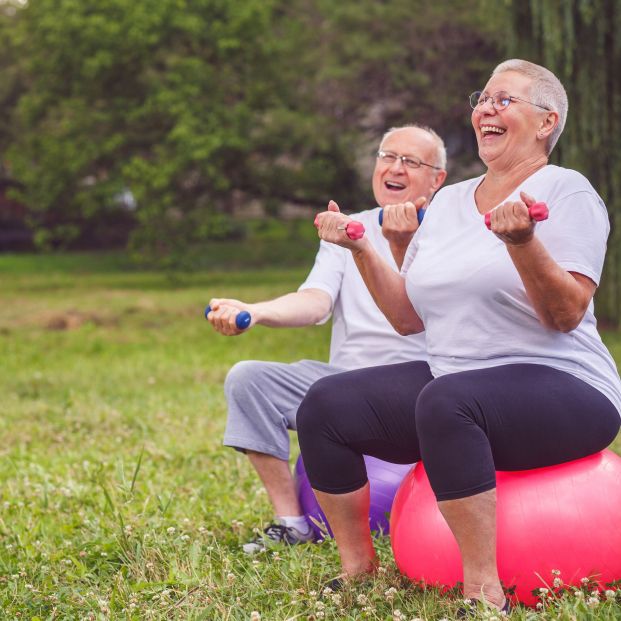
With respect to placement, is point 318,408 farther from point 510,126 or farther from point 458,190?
point 510,126

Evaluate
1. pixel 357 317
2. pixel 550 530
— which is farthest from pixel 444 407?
pixel 357 317

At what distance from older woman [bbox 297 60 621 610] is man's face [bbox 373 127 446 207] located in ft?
2.37

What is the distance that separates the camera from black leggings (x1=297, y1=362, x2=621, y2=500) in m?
2.79

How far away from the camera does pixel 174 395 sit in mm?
7754

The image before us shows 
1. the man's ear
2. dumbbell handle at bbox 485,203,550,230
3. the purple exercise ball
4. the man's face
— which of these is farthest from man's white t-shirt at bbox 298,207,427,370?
dumbbell handle at bbox 485,203,550,230

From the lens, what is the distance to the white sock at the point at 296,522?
3.92 m

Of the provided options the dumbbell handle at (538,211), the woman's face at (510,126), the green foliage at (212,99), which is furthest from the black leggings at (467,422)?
the green foliage at (212,99)

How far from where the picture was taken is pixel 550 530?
2932 mm

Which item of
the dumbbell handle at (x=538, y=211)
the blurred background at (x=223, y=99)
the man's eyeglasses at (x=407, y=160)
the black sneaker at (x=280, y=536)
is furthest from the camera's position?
the blurred background at (x=223, y=99)

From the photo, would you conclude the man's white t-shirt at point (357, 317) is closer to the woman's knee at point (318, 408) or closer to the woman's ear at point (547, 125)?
the woman's knee at point (318, 408)

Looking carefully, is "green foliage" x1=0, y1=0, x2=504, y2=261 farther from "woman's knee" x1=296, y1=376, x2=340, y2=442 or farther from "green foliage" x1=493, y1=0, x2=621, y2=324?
"woman's knee" x1=296, y1=376, x2=340, y2=442

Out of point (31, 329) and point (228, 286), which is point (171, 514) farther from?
point (228, 286)

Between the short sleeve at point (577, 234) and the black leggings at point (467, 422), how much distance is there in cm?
32

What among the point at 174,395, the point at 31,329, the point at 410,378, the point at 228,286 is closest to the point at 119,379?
the point at 174,395
